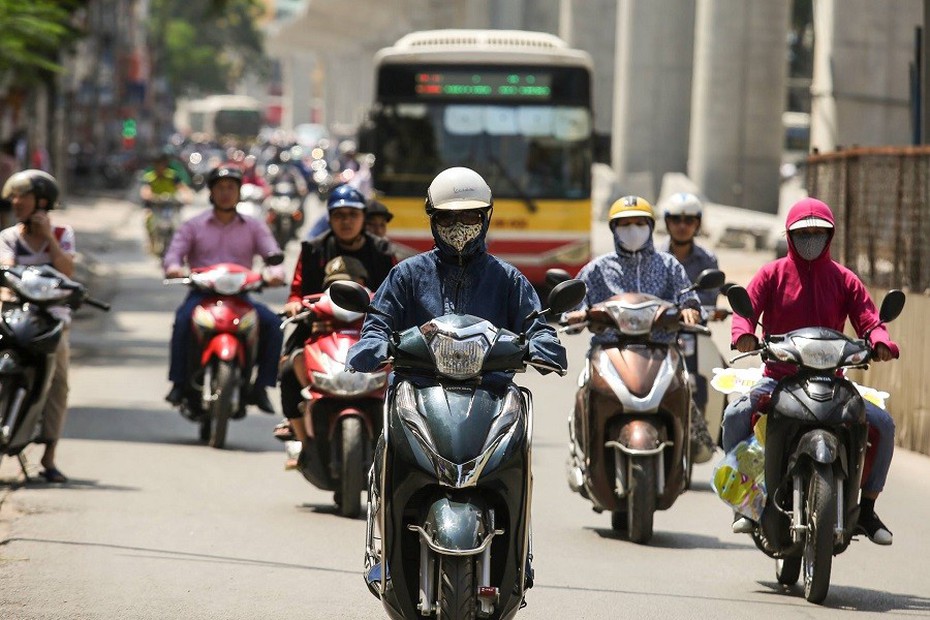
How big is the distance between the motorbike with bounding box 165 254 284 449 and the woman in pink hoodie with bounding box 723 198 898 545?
15.9 feet

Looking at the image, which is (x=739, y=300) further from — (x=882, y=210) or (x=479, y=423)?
(x=882, y=210)

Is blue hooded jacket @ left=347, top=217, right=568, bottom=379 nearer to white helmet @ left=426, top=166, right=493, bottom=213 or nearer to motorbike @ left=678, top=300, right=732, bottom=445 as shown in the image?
white helmet @ left=426, top=166, right=493, bottom=213

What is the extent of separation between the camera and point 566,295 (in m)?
6.40

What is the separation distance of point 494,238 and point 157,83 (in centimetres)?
9662

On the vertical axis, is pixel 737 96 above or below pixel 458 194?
above

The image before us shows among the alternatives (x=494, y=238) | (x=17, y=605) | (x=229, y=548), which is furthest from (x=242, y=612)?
(x=494, y=238)

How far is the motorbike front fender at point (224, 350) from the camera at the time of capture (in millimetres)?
12453

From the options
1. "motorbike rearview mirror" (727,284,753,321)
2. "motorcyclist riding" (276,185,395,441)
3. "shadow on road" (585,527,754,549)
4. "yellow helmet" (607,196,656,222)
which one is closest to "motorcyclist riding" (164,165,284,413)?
"motorcyclist riding" (276,185,395,441)

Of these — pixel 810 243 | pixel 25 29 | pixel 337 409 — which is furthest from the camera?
pixel 25 29

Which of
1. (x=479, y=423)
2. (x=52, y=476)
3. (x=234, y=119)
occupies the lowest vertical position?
(x=52, y=476)

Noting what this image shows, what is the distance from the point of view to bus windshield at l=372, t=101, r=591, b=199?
23.9 m

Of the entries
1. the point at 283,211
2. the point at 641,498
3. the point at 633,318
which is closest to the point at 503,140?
the point at 283,211

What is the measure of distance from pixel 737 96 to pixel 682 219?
33.1m

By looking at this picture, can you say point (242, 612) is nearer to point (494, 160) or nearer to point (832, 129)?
point (494, 160)
